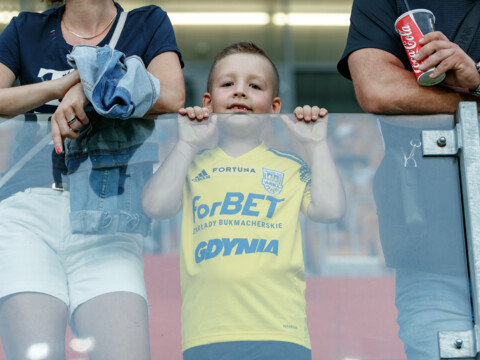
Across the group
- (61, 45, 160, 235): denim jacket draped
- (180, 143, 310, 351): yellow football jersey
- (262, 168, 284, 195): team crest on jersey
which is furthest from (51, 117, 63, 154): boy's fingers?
(262, 168, 284, 195): team crest on jersey

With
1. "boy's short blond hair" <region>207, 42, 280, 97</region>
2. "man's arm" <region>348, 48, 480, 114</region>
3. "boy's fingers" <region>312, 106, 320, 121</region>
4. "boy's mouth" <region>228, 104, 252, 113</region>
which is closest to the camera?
"boy's fingers" <region>312, 106, 320, 121</region>

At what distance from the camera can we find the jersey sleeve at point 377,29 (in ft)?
8.06

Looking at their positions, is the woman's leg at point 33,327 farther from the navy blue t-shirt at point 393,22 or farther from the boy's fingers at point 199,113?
the navy blue t-shirt at point 393,22

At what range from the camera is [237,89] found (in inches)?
102

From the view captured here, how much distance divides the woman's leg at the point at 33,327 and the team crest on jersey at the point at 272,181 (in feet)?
2.16

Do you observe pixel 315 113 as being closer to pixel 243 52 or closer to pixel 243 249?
pixel 243 249

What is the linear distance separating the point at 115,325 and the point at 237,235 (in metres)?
0.41

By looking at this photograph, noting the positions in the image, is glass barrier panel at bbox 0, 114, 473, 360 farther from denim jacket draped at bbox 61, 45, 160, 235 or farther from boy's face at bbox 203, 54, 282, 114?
boy's face at bbox 203, 54, 282, 114

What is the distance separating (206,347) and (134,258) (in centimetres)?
33

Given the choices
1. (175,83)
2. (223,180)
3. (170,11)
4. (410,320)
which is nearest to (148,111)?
(175,83)

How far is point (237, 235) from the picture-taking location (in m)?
2.03

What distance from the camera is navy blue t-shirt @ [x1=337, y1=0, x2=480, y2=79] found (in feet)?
8.07

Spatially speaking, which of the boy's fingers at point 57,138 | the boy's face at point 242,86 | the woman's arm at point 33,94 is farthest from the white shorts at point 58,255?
the boy's face at point 242,86

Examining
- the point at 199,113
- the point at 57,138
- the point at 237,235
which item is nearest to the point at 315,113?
the point at 199,113
